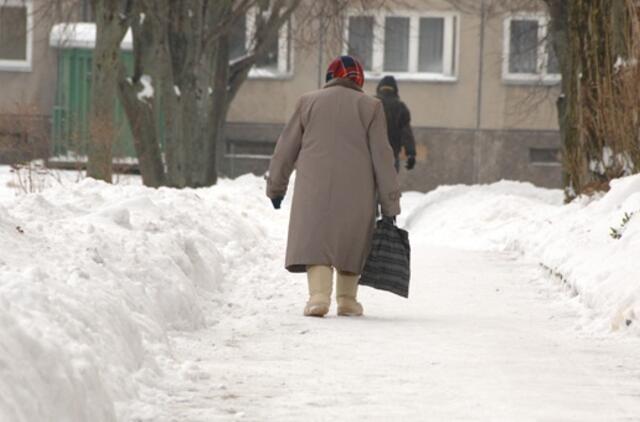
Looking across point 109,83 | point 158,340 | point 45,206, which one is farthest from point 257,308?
point 109,83

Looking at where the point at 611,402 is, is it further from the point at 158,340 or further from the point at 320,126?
the point at 320,126

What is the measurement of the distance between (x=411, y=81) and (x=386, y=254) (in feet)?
92.6

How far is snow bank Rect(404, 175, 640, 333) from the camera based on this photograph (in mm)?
11328

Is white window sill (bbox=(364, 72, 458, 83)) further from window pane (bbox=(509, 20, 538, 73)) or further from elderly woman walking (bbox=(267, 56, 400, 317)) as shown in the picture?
elderly woman walking (bbox=(267, 56, 400, 317))

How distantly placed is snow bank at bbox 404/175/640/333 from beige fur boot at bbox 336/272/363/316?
1.53 metres

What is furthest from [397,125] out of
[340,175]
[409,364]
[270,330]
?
[409,364]

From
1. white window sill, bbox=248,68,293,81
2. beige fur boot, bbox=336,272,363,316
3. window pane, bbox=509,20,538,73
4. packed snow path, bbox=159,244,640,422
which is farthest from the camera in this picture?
white window sill, bbox=248,68,293,81

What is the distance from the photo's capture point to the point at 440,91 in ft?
130

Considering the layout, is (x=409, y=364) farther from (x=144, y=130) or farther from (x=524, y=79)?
(x=524, y=79)

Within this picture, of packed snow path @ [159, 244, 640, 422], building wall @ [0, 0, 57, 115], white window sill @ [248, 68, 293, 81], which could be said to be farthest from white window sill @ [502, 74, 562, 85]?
packed snow path @ [159, 244, 640, 422]

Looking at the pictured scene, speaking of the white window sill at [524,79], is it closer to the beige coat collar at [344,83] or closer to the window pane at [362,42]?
the window pane at [362,42]

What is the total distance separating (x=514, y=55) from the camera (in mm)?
38844

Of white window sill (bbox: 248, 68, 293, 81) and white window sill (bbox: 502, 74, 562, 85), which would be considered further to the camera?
white window sill (bbox: 248, 68, 293, 81)

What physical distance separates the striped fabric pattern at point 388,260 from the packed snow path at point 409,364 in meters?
0.22
